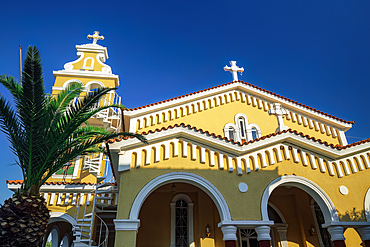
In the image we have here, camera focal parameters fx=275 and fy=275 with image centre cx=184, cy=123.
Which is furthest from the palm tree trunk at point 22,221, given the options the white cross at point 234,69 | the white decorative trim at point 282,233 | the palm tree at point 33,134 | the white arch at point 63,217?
the white cross at point 234,69

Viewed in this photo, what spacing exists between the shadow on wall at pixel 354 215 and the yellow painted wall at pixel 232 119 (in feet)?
17.2

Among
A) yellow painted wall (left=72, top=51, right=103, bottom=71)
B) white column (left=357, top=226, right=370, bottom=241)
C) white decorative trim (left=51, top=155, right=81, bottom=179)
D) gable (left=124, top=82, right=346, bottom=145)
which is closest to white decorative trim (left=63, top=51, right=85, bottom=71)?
yellow painted wall (left=72, top=51, right=103, bottom=71)

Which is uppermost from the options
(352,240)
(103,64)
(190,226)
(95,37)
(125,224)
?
(95,37)

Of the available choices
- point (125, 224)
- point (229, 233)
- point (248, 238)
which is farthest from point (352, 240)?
point (125, 224)

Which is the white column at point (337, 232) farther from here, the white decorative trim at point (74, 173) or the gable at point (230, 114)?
the white decorative trim at point (74, 173)

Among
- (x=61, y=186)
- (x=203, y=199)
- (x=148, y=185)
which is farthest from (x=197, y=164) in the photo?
(x=61, y=186)

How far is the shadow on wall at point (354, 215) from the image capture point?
9.68 metres

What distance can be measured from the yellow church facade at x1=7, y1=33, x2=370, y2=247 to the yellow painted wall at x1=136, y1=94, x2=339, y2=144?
0.06m

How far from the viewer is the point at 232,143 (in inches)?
400

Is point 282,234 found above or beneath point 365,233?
above

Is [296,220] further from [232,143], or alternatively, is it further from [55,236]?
[55,236]

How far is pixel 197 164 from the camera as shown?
9758mm

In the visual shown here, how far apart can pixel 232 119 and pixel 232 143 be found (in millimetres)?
4377

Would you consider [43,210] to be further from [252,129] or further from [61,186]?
[252,129]
